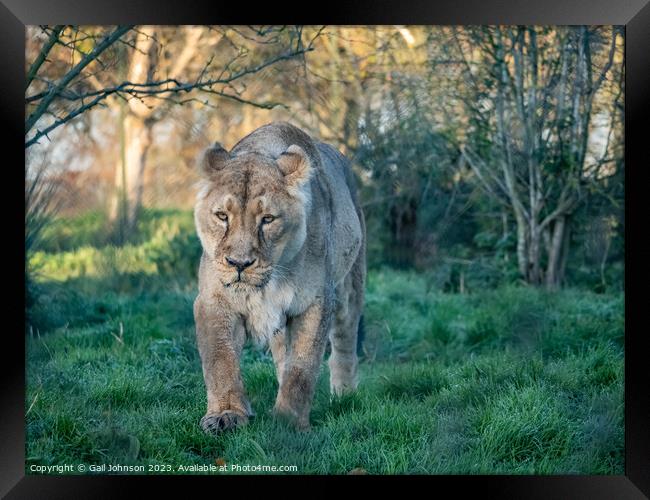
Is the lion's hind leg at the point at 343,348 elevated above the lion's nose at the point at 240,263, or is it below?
below

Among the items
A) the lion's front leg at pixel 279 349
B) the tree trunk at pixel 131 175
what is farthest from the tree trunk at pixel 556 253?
the lion's front leg at pixel 279 349

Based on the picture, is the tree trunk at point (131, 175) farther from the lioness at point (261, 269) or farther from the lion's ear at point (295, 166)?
the lion's ear at point (295, 166)

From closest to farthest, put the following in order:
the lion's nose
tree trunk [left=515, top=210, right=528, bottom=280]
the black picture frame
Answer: the black picture frame
the lion's nose
tree trunk [left=515, top=210, right=528, bottom=280]

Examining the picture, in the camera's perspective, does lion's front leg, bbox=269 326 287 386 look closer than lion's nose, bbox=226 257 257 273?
No

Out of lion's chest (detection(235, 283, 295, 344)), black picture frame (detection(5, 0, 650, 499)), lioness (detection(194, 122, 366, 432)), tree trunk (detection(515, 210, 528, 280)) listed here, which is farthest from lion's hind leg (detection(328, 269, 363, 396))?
tree trunk (detection(515, 210, 528, 280))

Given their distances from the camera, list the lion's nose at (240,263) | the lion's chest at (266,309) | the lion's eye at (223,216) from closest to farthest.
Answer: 1. the lion's nose at (240,263)
2. the lion's eye at (223,216)
3. the lion's chest at (266,309)

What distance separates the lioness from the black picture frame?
0.68 m

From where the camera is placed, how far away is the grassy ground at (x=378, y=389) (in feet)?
16.4

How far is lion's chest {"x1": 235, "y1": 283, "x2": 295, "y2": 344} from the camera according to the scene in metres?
5.28

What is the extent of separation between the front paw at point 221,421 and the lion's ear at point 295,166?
1.29 meters

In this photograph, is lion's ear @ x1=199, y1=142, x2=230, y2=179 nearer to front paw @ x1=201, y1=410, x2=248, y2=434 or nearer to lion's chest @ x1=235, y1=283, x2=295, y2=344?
lion's chest @ x1=235, y1=283, x2=295, y2=344

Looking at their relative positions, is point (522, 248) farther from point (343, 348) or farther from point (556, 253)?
point (343, 348)
